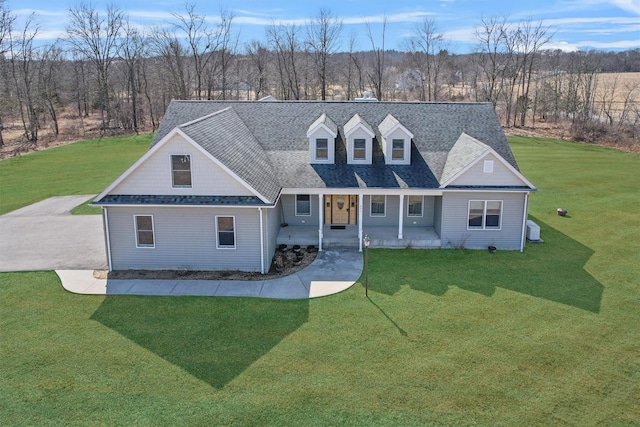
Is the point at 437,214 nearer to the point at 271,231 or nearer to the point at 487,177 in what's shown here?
the point at 487,177

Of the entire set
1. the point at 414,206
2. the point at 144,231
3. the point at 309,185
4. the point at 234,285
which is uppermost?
the point at 309,185

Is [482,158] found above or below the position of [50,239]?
above

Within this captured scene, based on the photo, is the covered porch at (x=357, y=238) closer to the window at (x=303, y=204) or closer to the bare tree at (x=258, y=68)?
the window at (x=303, y=204)

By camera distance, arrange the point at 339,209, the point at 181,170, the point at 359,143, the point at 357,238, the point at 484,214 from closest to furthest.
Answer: the point at 181,170, the point at 484,214, the point at 357,238, the point at 359,143, the point at 339,209

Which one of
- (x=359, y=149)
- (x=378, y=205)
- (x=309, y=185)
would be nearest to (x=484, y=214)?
(x=378, y=205)

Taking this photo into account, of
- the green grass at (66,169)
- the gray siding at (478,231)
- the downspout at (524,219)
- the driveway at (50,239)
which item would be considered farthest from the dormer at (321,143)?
the green grass at (66,169)

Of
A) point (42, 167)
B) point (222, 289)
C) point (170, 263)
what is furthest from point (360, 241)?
point (42, 167)

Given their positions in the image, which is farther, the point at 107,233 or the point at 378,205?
the point at 378,205
